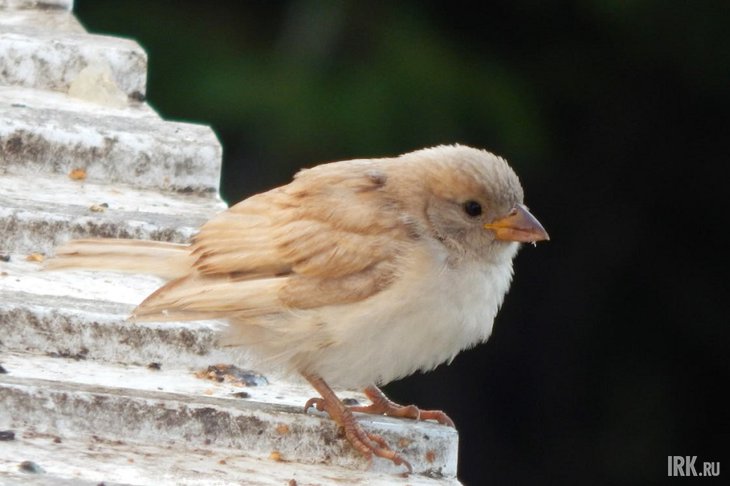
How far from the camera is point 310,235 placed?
Result: 4059 mm

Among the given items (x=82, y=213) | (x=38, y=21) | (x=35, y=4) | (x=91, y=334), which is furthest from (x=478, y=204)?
(x=35, y=4)

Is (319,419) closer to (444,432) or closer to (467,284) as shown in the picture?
(444,432)

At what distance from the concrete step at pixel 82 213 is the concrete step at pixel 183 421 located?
0.53m

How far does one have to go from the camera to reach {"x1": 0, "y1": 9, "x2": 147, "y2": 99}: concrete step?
5.00 metres

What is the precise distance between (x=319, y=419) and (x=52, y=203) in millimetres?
992

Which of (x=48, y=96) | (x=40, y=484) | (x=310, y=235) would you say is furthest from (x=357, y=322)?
(x=48, y=96)

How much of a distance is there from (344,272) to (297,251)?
133 mm

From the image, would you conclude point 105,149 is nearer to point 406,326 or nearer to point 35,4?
point 406,326

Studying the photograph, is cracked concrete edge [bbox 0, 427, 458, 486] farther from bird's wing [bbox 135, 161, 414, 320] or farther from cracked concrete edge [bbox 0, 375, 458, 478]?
bird's wing [bbox 135, 161, 414, 320]

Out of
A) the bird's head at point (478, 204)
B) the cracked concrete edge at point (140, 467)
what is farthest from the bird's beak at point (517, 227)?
→ the cracked concrete edge at point (140, 467)

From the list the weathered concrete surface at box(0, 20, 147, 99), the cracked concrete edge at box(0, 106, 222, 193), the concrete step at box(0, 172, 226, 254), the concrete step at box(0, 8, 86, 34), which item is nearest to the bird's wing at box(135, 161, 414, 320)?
the concrete step at box(0, 172, 226, 254)

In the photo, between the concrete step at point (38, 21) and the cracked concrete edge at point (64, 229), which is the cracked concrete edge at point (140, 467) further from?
the concrete step at point (38, 21)

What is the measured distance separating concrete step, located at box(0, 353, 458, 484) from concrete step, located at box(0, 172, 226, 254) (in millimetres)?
529

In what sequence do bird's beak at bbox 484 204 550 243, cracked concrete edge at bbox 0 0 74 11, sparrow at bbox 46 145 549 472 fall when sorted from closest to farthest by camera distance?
sparrow at bbox 46 145 549 472 → bird's beak at bbox 484 204 550 243 → cracked concrete edge at bbox 0 0 74 11
